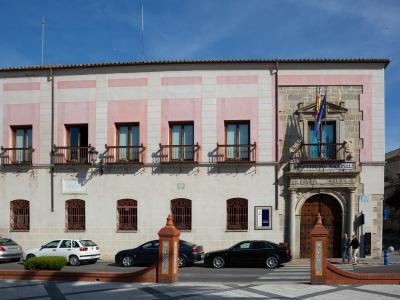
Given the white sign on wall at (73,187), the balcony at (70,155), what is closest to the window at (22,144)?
the balcony at (70,155)

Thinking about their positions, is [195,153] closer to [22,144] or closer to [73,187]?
[73,187]

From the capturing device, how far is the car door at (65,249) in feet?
85.9

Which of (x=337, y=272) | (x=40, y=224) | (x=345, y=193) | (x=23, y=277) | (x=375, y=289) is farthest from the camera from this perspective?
(x=40, y=224)

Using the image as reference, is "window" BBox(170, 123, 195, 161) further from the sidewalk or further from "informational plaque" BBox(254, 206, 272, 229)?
the sidewalk

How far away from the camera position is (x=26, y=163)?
29.8 metres

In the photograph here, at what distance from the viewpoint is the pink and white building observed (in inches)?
1097

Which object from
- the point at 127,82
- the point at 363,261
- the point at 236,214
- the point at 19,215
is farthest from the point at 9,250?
the point at 363,261

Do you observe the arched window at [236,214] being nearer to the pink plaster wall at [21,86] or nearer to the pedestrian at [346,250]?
the pedestrian at [346,250]

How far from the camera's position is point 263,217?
28.1 m

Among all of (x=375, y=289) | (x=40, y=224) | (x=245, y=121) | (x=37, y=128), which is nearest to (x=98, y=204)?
(x=40, y=224)

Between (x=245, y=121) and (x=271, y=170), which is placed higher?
(x=245, y=121)

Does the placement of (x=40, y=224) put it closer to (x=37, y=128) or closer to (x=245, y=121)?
(x=37, y=128)

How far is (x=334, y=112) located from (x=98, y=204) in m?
12.7

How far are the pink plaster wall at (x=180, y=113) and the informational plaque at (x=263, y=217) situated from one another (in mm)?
4579
